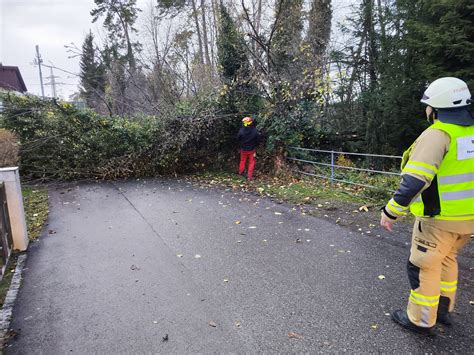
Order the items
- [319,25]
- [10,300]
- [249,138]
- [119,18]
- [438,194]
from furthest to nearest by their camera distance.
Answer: [119,18], [319,25], [249,138], [10,300], [438,194]

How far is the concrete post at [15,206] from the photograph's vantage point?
5027 mm

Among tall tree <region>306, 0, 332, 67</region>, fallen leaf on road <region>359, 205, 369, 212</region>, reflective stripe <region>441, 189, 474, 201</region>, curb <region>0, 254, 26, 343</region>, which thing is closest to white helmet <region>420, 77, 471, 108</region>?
reflective stripe <region>441, 189, 474, 201</region>

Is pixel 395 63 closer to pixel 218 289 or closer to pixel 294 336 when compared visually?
pixel 218 289

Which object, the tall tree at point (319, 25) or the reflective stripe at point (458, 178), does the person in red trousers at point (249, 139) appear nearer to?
the tall tree at point (319, 25)

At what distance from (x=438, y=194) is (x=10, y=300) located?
4.33 meters

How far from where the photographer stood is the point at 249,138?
31.7 ft

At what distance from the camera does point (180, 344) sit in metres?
2.91

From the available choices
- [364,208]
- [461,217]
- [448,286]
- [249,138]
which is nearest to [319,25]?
[249,138]

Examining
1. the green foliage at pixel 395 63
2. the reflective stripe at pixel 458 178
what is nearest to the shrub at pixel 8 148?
the green foliage at pixel 395 63

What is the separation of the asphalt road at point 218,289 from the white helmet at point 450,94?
1.89 m

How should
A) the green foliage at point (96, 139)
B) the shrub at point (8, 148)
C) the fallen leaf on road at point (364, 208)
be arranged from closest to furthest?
the fallen leaf on road at point (364, 208)
the shrub at point (8, 148)
the green foliage at point (96, 139)

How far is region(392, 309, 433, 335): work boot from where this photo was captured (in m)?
2.88

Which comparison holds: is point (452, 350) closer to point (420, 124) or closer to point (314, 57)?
point (420, 124)

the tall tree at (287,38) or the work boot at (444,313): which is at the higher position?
the tall tree at (287,38)
